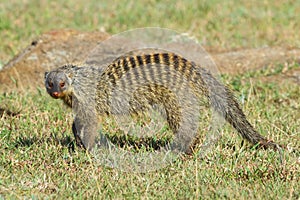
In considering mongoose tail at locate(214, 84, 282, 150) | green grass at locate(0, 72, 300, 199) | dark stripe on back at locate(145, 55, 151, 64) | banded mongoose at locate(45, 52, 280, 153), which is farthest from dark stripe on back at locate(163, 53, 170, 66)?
green grass at locate(0, 72, 300, 199)

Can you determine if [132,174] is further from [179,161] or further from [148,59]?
[148,59]

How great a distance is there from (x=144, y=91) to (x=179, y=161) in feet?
2.29

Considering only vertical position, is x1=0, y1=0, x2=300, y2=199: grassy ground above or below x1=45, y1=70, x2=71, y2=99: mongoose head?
below

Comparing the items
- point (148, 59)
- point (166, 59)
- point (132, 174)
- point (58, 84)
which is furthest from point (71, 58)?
point (132, 174)

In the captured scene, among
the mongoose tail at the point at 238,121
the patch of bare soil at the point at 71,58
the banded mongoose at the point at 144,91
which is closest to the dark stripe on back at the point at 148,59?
the banded mongoose at the point at 144,91

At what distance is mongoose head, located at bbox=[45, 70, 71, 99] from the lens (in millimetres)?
4961

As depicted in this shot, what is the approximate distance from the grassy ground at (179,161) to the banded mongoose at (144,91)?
0.20 metres

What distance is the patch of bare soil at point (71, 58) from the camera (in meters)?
7.58

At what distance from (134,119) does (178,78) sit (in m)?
0.68

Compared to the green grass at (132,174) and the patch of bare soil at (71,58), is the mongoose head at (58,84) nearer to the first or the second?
the green grass at (132,174)

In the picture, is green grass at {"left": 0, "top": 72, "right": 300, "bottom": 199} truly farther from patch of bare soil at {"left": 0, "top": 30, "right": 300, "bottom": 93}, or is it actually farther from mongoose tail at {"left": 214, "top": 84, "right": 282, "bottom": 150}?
patch of bare soil at {"left": 0, "top": 30, "right": 300, "bottom": 93}

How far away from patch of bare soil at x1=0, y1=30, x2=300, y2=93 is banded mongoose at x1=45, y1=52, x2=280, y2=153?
87.4 inches

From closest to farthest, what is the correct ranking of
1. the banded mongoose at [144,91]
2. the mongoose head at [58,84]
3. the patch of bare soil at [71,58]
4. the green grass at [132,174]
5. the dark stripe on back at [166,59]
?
1. the green grass at [132,174]
2. the mongoose head at [58,84]
3. the banded mongoose at [144,91]
4. the dark stripe on back at [166,59]
5. the patch of bare soil at [71,58]

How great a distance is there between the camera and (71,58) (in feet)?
25.8
